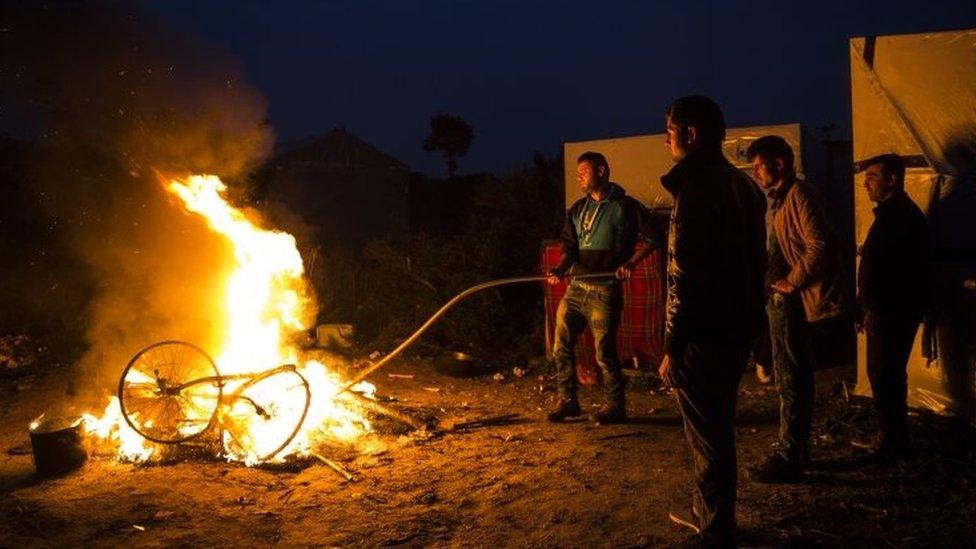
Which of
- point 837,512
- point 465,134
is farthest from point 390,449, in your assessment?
point 465,134

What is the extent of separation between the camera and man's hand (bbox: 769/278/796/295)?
4.71 metres

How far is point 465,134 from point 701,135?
98.8ft

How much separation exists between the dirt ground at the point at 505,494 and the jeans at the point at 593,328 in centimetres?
39

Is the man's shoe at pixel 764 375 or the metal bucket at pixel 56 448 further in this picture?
the man's shoe at pixel 764 375

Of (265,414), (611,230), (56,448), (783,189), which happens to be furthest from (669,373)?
(56,448)

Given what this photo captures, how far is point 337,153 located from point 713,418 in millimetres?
20127

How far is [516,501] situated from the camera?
483 cm

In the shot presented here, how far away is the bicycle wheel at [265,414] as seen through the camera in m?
5.77

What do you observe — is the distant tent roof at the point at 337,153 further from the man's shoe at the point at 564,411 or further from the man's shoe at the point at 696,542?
the man's shoe at the point at 696,542

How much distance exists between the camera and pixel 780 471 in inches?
193

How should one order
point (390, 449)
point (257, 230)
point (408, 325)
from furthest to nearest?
point (408, 325) → point (257, 230) → point (390, 449)

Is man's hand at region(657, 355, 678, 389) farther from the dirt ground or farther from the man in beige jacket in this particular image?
the man in beige jacket

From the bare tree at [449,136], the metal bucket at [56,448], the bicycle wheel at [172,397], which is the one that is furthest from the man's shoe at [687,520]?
the bare tree at [449,136]

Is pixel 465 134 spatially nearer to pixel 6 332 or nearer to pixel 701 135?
pixel 6 332
